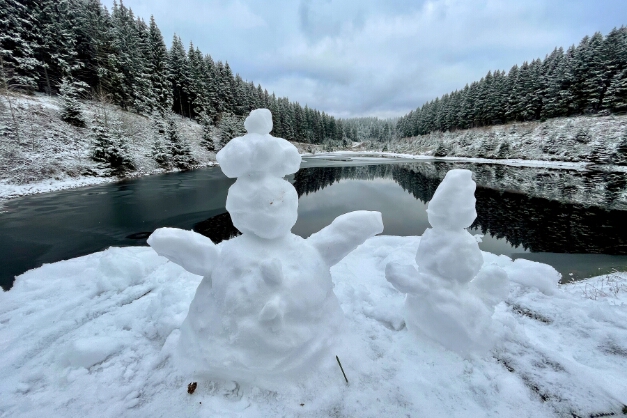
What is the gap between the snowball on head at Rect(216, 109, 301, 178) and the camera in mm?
2445

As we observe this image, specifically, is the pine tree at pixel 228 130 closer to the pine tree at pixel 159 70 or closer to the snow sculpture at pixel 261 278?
the pine tree at pixel 159 70

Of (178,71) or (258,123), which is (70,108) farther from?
(258,123)

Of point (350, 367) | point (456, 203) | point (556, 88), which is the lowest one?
point (350, 367)

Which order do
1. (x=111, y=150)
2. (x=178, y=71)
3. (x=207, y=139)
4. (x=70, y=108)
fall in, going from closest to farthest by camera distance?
1. (x=111, y=150)
2. (x=70, y=108)
3. (x=207, y=139)
4. (x=178, y=71)

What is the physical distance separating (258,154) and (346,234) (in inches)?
51.6

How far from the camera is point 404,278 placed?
9.07 ft

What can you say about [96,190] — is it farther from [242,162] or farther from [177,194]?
[242,162]

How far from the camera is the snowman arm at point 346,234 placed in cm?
270

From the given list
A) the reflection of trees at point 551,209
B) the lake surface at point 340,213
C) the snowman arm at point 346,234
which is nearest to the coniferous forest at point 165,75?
the lake surface at point 340,213

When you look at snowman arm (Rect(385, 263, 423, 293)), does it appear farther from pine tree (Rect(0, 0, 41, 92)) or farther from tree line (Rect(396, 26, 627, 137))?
tree line (Rect(396, 26, 627, 137))

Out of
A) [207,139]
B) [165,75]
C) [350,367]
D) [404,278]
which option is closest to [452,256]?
[404,278]

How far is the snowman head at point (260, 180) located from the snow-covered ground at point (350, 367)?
1.59m

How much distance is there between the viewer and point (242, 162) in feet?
8.13

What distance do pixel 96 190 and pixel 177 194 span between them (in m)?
6.18
